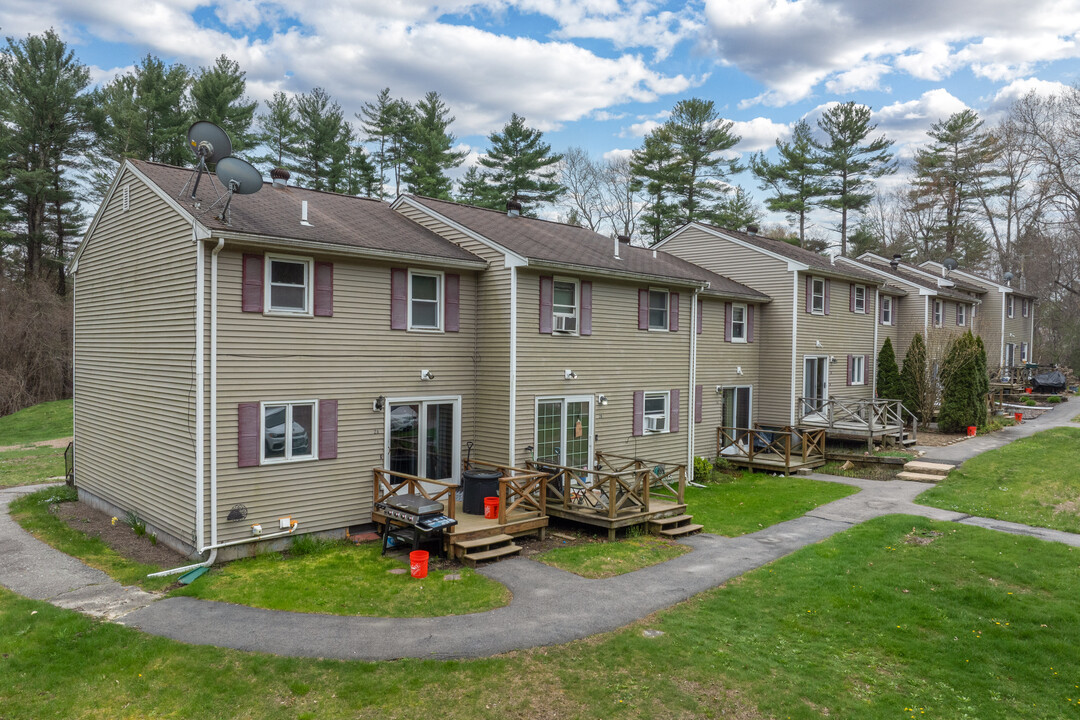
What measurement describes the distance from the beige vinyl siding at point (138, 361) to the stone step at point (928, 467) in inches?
713

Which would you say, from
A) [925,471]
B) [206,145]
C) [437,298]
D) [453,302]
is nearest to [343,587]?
[437,298]

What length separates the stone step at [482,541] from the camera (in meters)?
10.9

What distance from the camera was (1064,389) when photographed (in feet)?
114

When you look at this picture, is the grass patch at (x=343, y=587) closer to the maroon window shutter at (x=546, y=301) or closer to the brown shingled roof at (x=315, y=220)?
the brown shingled roof at (x=315, y=220)

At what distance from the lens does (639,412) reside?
16.5m

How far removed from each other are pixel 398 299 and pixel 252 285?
2788mm

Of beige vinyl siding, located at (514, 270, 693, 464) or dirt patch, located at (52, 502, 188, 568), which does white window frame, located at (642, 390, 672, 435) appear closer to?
beige vinyl siding, located at (514, 270, 693, 464)

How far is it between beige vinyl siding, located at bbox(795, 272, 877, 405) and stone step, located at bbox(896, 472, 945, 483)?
178 inches

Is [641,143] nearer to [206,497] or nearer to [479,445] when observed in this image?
[479,445]

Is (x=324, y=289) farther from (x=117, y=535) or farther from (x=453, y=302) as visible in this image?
(x=117, y=535)

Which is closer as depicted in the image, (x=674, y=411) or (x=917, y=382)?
(x=674, y=411)

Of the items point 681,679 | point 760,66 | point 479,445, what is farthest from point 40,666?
point 760,66

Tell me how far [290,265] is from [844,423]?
18098 millimetres

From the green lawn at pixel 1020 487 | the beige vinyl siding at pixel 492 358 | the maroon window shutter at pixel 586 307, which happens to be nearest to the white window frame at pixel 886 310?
the green lawn at pixel 1020 487
